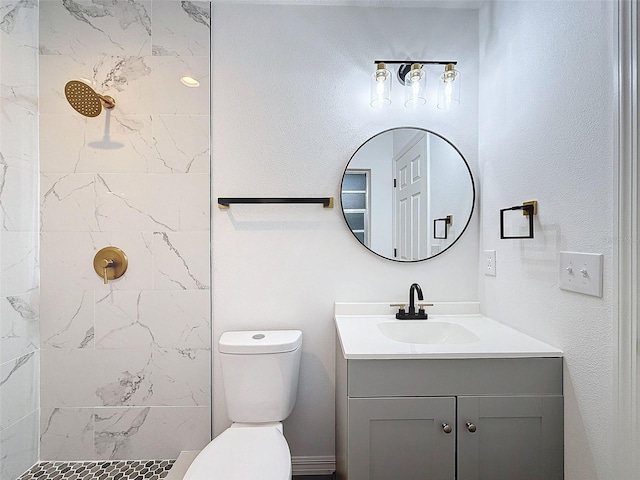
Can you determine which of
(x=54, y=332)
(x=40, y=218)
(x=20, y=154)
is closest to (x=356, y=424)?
(x=54, y=332)

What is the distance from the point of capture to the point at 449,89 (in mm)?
1676

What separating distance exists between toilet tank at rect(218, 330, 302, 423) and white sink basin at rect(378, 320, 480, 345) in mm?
456

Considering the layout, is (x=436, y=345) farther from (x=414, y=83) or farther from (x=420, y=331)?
(x=414, y=83)

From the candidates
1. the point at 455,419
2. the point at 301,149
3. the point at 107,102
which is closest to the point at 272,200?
the point at 301,149

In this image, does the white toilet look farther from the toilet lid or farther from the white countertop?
the white countertop

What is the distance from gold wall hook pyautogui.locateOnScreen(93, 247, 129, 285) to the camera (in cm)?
171

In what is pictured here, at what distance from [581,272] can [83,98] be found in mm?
2035

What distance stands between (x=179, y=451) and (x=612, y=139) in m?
2.15

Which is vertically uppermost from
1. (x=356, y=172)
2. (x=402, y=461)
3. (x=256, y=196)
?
(x=356, y=172)

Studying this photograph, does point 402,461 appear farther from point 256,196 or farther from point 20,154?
point 20,154

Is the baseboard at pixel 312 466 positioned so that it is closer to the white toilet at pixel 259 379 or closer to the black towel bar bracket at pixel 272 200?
the white toilet at pixel 259 379

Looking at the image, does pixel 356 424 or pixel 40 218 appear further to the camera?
pixel 40 218

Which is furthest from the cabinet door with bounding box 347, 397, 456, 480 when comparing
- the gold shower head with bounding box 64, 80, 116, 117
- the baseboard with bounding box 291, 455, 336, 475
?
the gold shower head with bounding box 64, 80, 116, 117

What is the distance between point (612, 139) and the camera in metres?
0.96
